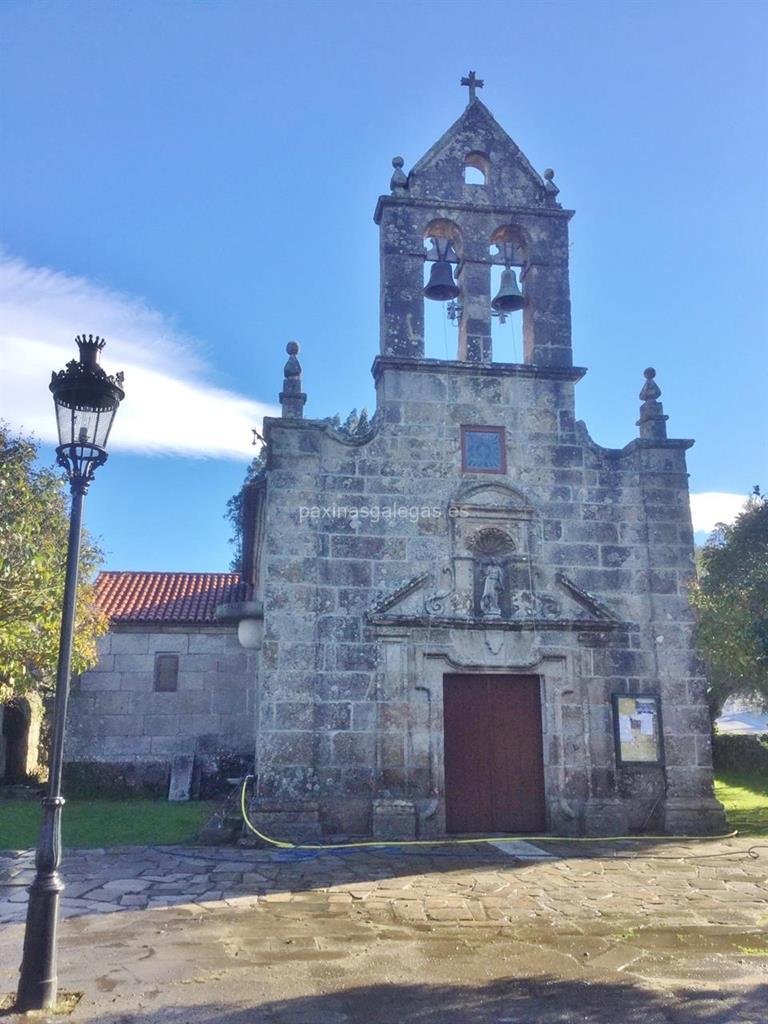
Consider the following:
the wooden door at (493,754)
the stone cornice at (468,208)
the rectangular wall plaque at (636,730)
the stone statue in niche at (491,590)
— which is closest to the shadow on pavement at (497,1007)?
the wooden door at (493,754)

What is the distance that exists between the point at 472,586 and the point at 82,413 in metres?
7.30

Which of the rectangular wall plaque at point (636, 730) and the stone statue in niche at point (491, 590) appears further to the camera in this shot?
the stone statue in niche at point (491, 590)

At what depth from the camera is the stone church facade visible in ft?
37.5

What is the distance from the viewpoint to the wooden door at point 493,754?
37.9 ft

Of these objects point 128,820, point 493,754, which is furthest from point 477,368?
point 128,820

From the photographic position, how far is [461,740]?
11.8 meters

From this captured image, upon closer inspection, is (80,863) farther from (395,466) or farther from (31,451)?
(31,451)

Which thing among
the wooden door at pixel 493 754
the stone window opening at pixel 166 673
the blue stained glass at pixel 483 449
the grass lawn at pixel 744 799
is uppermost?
the blue stained glass at pixel 483 449

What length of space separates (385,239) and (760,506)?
29.8 feet

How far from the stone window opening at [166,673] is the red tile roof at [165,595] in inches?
31.6

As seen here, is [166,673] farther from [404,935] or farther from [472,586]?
A: [404,935]

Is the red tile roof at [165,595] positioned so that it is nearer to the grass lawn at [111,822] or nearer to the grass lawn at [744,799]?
the grass lawn at [111,822]

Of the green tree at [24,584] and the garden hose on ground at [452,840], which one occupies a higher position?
the green tree at [24,584]

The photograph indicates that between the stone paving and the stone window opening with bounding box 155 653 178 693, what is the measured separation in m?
8.11
